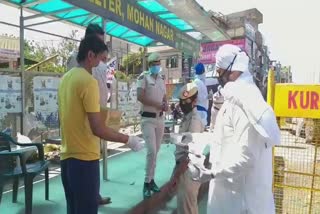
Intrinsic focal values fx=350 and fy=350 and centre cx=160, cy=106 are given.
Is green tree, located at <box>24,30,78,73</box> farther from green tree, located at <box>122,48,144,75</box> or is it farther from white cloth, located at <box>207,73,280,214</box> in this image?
white cloth, located at <box>207,73,280,214</box>

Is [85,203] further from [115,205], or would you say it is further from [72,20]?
[72,20]

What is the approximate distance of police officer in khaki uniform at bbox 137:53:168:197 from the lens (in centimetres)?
417

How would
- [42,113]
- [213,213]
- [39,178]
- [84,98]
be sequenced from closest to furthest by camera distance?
[213,213], [84,98], [39,178], [42,113]

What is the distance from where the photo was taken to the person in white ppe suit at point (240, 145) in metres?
1.74

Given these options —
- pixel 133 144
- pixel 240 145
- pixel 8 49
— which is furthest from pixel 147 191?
pixel 8 49

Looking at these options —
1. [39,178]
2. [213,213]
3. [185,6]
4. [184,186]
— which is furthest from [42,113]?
[213,213]

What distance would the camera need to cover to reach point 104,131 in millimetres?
2279

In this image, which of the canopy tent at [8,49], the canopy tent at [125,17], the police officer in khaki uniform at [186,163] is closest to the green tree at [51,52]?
the canopy tent at [8,49]

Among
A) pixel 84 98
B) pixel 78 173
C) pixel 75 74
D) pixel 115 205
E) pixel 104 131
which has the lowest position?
pixel 115 205

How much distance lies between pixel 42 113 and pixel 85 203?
3507 millimetres

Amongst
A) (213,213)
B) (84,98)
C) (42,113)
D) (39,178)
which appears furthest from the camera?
(42,113)

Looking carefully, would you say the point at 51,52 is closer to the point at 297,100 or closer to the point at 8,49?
the point at 8,49

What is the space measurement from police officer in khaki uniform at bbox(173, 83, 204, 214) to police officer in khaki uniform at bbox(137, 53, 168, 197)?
104 cm

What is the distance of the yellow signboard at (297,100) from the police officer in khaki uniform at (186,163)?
704mm
